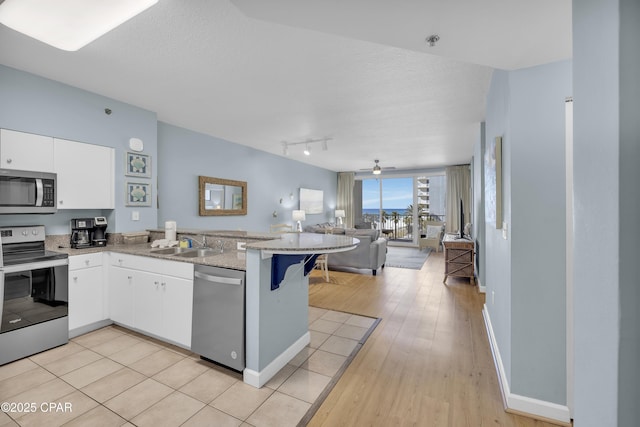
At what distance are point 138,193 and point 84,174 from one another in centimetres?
58

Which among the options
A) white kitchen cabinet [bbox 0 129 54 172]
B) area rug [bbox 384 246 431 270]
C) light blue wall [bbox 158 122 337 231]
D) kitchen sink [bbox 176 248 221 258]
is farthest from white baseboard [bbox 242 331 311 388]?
area rug [bbox 384 246 431 270]

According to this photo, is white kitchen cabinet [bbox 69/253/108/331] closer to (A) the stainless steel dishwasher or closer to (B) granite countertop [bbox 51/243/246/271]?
(B) granite countertop [bbox 51/243/246/271]

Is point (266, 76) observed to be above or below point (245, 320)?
above

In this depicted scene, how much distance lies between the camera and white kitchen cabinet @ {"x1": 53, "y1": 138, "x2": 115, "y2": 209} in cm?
279

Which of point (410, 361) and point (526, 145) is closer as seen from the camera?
point (526, 145)

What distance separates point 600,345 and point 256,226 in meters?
5.69

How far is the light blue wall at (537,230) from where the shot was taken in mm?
1636

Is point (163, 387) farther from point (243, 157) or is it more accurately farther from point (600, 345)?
point (243, 157)

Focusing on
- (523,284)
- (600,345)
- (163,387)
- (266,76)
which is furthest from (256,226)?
(600,345)

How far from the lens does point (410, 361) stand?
7.57 feet

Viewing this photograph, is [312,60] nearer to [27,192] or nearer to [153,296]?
[153,296]

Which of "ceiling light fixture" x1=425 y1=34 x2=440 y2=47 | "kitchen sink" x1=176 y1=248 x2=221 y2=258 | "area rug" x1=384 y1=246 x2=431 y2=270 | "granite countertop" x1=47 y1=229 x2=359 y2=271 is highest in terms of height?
"ceiling light fixture" x1=425 y1=34 x2=440 y2=47

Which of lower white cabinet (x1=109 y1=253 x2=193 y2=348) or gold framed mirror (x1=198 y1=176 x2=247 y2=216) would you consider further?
gold framed mirror (x1=198 y1=176 x2=247 y2=216)

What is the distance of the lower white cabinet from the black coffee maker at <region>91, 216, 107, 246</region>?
0.41m
